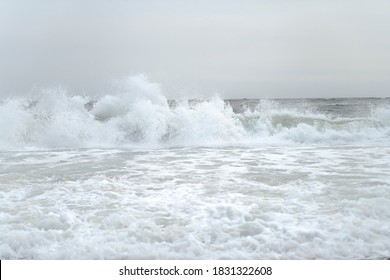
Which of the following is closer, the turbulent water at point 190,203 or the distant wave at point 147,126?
the turbulent water at point 190,203

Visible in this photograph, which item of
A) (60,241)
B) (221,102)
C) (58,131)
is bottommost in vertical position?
(60,241)

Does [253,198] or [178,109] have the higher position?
[178,109]

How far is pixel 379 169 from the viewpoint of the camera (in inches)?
257

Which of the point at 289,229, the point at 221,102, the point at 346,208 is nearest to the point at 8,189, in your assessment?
the point at 289,229

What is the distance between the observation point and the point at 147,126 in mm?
12719

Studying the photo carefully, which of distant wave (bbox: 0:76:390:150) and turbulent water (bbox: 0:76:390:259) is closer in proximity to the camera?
turbulent water (bbox: 0:76:390:259)

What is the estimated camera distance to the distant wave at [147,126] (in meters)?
11.8

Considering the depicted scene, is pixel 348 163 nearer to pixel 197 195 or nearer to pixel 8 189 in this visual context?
pixel 197 195

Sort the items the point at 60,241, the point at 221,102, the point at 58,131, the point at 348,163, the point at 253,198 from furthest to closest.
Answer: the point at 221,102
the point at 58,131
the point at 348,163
the point at 253,198
the point at 60,241

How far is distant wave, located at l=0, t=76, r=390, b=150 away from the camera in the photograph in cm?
1182

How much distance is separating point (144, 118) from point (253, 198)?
8.85m

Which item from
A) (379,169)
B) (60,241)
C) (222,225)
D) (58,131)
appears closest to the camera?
(60,241)

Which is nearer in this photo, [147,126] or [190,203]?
[190,203]

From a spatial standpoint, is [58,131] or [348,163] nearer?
[348,163]
